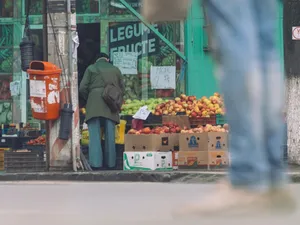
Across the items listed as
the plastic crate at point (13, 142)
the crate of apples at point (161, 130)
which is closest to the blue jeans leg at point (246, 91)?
the crate of apples at point (161, 130)

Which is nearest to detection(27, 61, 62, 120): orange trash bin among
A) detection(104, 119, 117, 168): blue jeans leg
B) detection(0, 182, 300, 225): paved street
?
detection(104, 119, 117, 168): blue jeans leg

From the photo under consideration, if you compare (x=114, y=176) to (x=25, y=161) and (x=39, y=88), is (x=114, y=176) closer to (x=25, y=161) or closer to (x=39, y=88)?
(x=39, y=88)

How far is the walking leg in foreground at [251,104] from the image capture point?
2666mm

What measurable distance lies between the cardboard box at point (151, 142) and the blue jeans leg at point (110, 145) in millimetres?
358

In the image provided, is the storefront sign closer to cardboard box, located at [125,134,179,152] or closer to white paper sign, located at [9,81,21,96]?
white paper sign, located at [9,81,21,96]

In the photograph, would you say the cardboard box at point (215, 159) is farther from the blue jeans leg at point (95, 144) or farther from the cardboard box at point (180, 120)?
the blue jeans leg at point (95, 144)

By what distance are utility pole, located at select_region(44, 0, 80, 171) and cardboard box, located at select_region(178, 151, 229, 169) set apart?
1391 mm

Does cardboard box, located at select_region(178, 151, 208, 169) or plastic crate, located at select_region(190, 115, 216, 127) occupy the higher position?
plastic crate, located at select_region(190, 115, 216, 127)

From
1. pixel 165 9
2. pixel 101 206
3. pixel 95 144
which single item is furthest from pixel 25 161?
pixel 165 9

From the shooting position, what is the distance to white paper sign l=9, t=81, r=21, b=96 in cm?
1390

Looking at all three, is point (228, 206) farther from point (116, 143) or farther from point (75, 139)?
point (116, 143)

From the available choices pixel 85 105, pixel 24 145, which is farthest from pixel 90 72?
pixel 24 145

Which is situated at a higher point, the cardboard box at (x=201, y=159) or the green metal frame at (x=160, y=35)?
the green metal frame at (x=160, y=35)

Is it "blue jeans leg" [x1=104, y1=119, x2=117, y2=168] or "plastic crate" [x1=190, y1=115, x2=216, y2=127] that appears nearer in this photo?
"blue jeans leg" [x1=104, y1=119, x2=117, y2=168]
